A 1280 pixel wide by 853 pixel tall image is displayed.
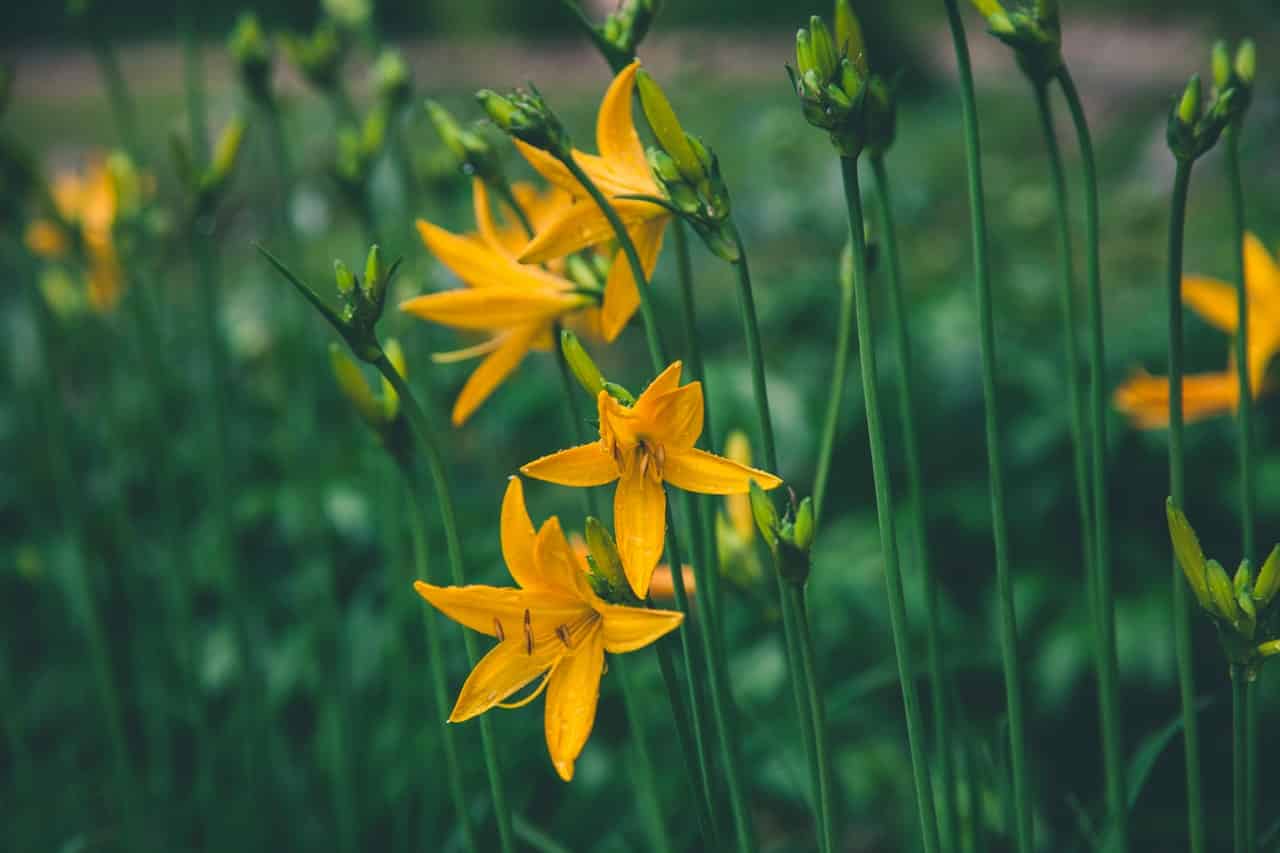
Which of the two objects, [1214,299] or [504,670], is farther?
[1214,299]

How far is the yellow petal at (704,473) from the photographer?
2.77ft

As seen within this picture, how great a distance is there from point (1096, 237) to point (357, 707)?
5.19 ft

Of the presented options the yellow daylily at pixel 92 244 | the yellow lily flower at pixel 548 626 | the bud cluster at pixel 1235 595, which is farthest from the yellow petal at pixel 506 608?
the yellow daylily at pixel 92 244

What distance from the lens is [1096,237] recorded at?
949 millimetres

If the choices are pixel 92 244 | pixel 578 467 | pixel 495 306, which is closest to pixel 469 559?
pixel 92 244

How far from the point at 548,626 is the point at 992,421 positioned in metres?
0.39

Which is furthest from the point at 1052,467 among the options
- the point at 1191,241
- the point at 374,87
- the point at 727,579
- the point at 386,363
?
the point at 1191,241

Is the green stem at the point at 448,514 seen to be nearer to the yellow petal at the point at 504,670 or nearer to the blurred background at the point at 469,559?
the yellow petal at the point at 504,670

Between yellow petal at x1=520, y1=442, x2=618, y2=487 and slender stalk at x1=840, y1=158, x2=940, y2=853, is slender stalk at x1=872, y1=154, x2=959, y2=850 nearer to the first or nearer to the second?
slender stalk at x1=840, y1=158, x2=940, y2=853

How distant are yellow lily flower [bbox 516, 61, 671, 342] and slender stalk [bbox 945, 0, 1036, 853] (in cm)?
25

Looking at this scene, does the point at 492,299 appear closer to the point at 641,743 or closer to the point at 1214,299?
the point at 641,743

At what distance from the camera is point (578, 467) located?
0.86 m

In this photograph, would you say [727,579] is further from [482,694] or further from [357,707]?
[357,707]

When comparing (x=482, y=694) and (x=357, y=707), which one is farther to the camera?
(x=357, y=707)
